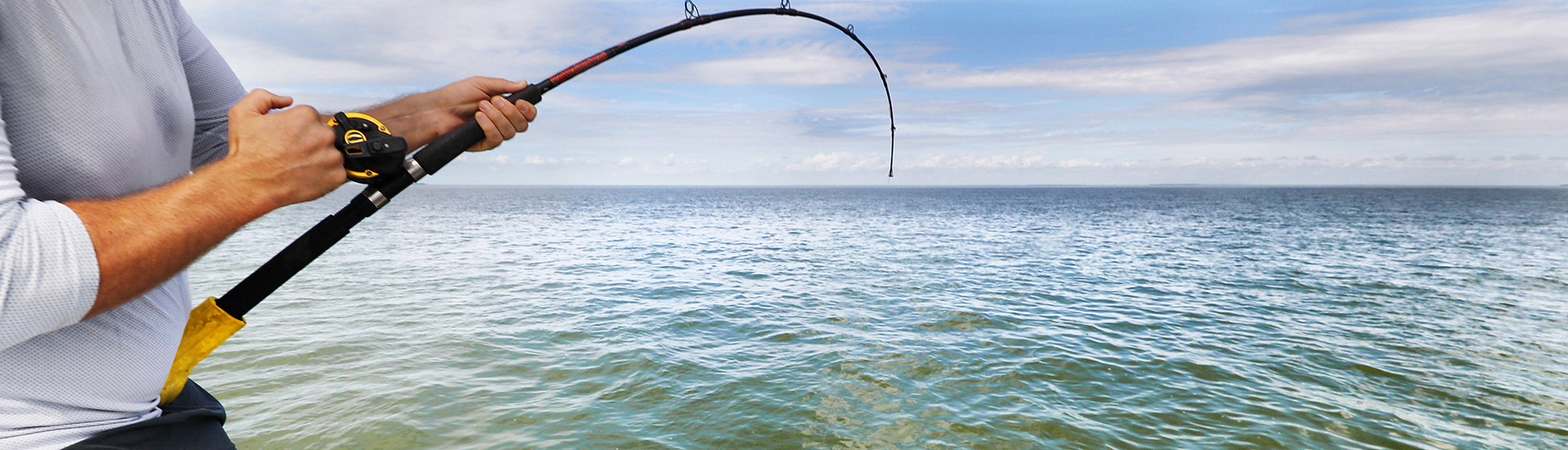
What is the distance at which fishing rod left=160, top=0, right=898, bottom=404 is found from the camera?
150 cm

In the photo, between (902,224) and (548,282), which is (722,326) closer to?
(548,282)

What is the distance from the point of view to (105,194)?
127 centimetres

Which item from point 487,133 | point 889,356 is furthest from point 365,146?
point 889,356

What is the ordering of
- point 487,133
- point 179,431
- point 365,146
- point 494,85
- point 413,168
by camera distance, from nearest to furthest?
point 365,146
point 179,431
point 413,168
point 487,133
point 494,85

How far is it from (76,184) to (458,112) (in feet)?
3.06

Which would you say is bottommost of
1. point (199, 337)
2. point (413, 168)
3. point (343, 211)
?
point (199, 337)

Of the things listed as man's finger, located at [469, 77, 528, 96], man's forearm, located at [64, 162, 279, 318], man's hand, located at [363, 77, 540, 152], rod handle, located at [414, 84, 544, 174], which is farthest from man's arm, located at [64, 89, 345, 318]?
man's finger, located at [469, 77, 528, 96]

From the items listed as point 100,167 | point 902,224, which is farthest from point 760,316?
point 902,224

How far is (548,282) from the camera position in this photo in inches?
653

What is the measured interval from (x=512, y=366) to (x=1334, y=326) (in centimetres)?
1394

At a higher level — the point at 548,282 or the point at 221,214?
the point at 221,214

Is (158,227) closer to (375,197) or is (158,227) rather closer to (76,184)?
(76,184)

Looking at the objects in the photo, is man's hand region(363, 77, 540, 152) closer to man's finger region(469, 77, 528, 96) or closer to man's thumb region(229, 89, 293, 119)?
man's finger region(469, 77, 528, 96)

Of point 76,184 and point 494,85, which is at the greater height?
point 494,85
